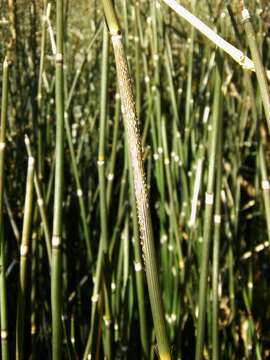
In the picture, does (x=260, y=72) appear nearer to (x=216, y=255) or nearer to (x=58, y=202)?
(x=58, y=202)

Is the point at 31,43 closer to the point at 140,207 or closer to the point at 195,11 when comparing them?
the point at 195,11

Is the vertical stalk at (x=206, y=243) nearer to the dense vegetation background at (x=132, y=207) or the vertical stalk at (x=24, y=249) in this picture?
the dense vegetation background at (x=132, y=207)

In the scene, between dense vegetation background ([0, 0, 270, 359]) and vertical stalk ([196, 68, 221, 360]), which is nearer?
vertical stalk ([196, 68, 221, 360])

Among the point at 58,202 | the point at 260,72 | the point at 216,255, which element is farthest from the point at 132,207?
the point at 260,72

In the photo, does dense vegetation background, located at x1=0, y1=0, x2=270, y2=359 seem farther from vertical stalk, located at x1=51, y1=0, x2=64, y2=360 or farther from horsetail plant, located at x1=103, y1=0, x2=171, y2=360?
horsetail plant, located at x1=103, y1=0, x2=171, y2=360

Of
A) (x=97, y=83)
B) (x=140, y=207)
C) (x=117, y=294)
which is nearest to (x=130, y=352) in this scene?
(x=117, y=294)

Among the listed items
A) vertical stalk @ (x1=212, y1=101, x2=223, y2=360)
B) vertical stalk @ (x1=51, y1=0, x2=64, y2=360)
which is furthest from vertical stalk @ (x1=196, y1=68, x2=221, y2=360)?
vertical stalk @ (x1=51, y1=0, x2=64, y2=360)

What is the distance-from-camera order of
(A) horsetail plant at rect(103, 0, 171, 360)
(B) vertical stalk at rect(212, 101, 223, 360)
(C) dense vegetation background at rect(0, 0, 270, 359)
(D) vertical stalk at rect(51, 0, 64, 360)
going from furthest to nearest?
1. (C) dense vegetation background at rect(0, 0, 270, 359)
2. (B) vertical stalk at rect(212, 101, 223, 360)
3. (D) vertical stalk at rect(51, 0, 64, 360)
4. (A) horsetail plant at rect(103, 0, 171, 360)

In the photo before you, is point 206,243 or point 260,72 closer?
point 260,72

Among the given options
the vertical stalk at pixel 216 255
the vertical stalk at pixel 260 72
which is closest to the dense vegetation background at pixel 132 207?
the vertical stalk at pixel 216 255
